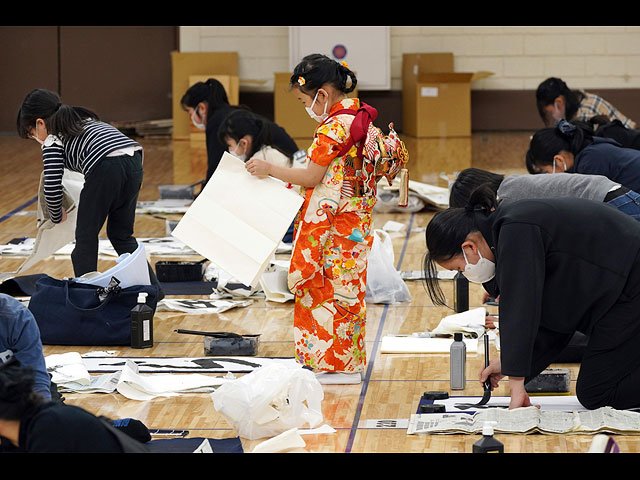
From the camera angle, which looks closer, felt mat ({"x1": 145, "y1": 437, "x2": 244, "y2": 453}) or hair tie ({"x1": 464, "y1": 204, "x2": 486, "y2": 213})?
felt mat ({"x1": 145, "y1": 437, "x2": 244, "y2": 453})

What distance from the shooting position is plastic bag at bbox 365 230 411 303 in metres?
→ 5.52

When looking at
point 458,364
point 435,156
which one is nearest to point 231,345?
point 458,364

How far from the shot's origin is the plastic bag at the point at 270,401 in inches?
136

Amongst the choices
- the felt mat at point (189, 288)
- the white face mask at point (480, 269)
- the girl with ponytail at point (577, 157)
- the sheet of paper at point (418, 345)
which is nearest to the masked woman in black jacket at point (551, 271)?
the white face mask at point (480, 269)

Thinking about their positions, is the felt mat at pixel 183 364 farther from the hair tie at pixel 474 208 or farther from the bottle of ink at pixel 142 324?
the hair tie at pixel 474 208

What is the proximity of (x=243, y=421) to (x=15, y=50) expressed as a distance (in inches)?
474

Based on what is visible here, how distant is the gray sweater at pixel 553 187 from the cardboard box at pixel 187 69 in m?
9.93

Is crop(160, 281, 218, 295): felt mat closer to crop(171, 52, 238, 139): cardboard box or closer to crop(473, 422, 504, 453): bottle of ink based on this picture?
crop(473, 422, 504, 453): bottle of ink

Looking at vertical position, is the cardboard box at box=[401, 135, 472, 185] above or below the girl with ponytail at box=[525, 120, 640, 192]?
below

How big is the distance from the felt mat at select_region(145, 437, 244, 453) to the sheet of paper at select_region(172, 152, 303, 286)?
803 mm

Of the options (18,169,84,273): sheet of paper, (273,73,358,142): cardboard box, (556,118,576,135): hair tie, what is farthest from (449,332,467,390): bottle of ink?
(273,73,358,142): cardboard box

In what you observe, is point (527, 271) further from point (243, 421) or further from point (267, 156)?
point (267, 156)

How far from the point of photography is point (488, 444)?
2.92 metres

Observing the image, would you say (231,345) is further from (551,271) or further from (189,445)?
(551,271)
